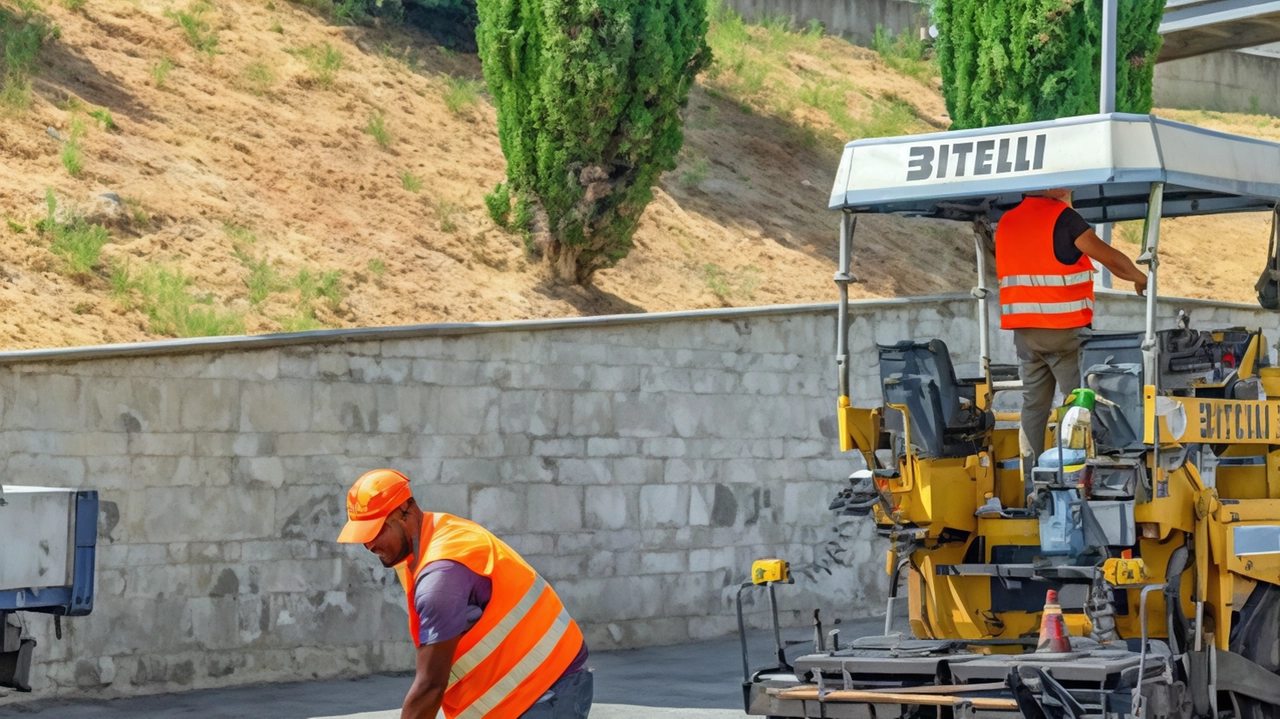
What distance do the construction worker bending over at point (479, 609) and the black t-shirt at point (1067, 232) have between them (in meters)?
3.95

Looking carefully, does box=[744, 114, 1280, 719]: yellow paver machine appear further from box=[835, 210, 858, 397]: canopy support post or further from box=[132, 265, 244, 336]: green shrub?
box=[132, 265, 244, 336]: green shrub

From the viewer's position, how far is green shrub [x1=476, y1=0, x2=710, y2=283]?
52.9 feet

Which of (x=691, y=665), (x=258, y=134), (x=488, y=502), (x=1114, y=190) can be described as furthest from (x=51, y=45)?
(x=1114, y=190)

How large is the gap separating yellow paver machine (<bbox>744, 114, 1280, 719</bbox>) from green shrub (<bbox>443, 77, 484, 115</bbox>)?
1055 cm

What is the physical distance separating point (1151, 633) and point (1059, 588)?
1.77ft

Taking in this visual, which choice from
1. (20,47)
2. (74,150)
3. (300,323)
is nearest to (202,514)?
(300,323)

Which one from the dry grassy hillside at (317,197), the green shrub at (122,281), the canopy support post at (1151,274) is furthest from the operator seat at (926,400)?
the green shrub at (122,281)

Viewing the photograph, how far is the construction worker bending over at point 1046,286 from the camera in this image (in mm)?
8336

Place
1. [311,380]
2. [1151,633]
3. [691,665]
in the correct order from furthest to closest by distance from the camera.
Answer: [691,665] → [311,380] → [1151,633]

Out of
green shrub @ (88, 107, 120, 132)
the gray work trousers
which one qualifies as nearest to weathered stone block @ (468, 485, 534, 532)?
the gray work trousers

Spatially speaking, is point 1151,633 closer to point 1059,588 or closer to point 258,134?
point 1059,588

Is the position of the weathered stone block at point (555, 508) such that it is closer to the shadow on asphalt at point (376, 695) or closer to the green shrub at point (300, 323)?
the shadow on asphalt at point (376, 695)

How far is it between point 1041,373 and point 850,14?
19789 mm

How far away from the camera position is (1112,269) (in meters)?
8.27
